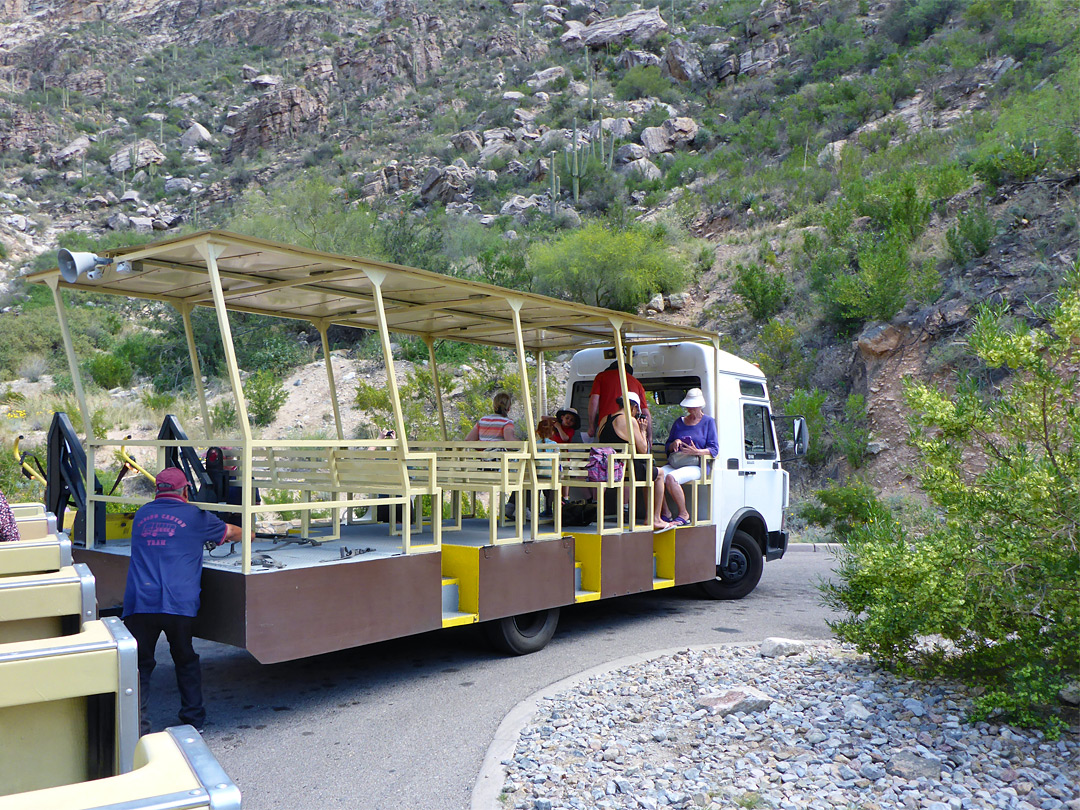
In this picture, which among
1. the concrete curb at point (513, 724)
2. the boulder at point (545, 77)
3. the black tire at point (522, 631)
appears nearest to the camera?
the concrete curb at point (513, 724)

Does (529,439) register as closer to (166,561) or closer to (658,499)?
(658,499)

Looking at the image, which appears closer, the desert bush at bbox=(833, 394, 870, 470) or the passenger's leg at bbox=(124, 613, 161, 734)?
the passenger's leg at bbox=(124, 613, 161, 734)

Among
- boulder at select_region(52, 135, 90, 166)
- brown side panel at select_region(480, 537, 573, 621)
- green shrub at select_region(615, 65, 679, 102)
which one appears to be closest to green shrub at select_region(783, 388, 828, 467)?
brown side panel at select_region(480, 537, 573, 621)

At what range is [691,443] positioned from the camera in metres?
8.01

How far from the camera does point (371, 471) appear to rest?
18.9ft

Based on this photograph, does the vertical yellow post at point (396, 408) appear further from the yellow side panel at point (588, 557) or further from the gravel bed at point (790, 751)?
the yellow side panel at point (588, 557)

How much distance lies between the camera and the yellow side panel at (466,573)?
5.84 metres

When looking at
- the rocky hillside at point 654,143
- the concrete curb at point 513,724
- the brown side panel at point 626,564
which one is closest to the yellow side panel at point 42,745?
the concrete curb at point 513,724

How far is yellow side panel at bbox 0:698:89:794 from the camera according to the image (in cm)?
175

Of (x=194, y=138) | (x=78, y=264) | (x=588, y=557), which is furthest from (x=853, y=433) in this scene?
(x=194, y=138)

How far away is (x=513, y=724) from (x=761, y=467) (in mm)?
4997

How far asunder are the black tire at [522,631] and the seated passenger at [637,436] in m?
1.39

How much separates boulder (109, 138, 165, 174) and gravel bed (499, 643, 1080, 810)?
2043 inches

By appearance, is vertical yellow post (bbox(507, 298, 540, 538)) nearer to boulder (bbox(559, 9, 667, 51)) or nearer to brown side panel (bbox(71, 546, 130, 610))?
brown side panel (bbox(71, 546, 130, 610))
